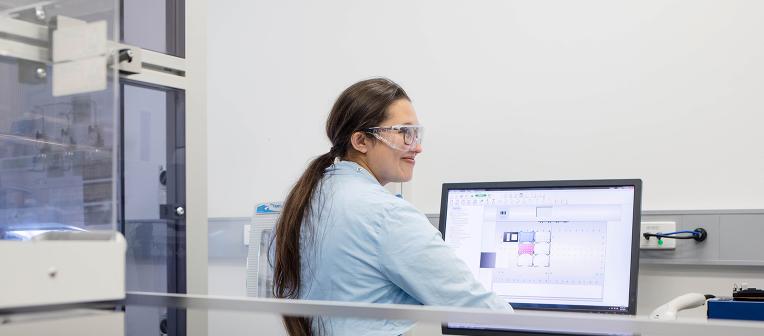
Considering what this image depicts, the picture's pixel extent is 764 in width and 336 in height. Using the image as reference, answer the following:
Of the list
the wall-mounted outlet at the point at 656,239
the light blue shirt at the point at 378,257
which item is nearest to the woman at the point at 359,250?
the light blue shirt at the point at 378,257

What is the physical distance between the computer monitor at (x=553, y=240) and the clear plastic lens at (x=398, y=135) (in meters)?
0.38

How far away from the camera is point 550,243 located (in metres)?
2.03

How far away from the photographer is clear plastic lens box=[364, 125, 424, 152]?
1.65 meters

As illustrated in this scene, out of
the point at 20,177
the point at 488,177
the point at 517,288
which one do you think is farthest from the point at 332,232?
the point at 488,177

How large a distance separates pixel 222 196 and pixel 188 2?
1.30 m

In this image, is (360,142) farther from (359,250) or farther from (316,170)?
(359,250)

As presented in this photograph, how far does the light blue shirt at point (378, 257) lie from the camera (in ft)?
4.63

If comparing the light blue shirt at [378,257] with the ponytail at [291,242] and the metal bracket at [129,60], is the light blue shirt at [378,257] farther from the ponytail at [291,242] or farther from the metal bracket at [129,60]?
the metal bracket at [129,60]

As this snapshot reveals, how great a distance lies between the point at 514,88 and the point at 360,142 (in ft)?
2.71

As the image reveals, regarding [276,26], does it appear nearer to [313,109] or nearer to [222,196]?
[313,109]

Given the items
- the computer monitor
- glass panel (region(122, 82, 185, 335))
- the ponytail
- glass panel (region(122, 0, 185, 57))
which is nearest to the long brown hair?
→ the ponytail

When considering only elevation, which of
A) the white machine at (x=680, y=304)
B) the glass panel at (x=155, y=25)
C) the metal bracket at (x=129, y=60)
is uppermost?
the glass panel at (x=155, y=25)

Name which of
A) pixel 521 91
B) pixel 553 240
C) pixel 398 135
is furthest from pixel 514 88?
pixel 398 135

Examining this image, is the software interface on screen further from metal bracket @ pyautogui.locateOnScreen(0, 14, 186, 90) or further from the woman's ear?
metal bracket @ pyautogui.locateOnScreen(0, 14, 186, 90)
